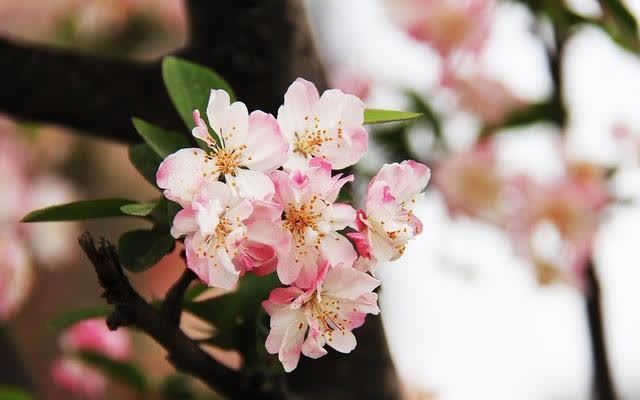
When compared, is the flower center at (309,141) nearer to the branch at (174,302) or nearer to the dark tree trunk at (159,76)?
the branch at (174,302)

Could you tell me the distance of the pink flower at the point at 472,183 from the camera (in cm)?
93

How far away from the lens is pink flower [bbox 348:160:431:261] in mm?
314

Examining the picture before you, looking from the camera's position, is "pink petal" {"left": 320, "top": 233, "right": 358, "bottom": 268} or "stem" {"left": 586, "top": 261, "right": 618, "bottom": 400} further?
"stem" {"left": 586, "top": 261, "right": 618, "bottom": 400}

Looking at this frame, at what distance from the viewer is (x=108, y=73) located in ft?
1.80

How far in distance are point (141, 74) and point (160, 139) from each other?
19 cm

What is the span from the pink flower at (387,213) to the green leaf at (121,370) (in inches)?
16.7

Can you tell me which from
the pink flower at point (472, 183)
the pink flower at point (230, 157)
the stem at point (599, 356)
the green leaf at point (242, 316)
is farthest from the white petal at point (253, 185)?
the pink flower at point (472, 183)

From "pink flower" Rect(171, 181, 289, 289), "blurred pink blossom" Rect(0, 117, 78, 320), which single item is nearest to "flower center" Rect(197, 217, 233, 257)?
"pink flower" Rect(171, 181, 289, 289)

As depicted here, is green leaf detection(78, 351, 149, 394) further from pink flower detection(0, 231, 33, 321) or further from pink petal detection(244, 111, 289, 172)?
pink petal detection(244, 111, 289, 172)

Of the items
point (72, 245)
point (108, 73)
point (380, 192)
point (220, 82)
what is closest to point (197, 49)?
point (108, 73)

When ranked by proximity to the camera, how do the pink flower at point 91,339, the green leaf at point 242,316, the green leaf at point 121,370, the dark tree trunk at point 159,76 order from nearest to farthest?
the green leaf at point 242,316 < the dark tree trunk at point 159,76 < the green leaf at point 121,370 < the pink flower at point 91,339

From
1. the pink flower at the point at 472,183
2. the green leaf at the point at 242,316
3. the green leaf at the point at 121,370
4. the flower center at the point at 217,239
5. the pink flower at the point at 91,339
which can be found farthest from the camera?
the pink flower at the point at 472,183

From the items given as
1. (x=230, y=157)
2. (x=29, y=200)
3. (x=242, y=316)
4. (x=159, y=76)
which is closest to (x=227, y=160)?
(x=230, y=157)

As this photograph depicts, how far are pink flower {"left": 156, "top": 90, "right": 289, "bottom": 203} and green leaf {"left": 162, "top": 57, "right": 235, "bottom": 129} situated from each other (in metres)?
0.07
